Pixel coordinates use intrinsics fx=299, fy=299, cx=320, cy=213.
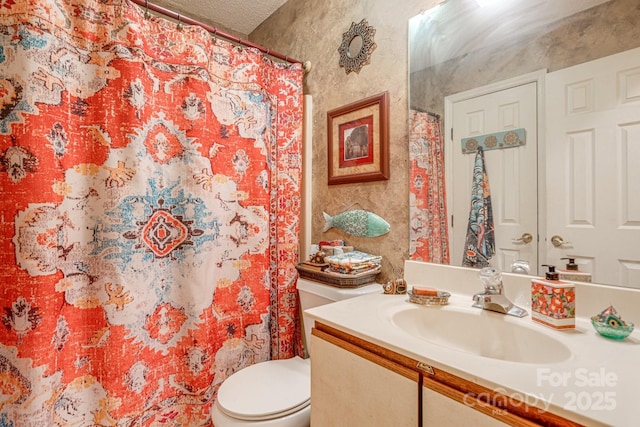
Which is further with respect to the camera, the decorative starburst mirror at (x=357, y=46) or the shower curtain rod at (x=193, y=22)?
the decorative starburst mirror at (x=357, y=46)

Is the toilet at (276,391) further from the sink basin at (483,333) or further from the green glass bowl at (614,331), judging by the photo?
the green glass bowl at (614,331)

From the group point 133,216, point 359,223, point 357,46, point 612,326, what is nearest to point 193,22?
point 357,46

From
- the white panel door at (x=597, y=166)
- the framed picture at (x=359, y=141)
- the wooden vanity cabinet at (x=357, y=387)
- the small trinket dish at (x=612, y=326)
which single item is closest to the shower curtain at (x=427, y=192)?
the framed picture at (x=359, y=141)

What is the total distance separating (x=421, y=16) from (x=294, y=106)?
72cm

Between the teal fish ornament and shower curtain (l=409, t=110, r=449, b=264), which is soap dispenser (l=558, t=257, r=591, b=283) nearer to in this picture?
shower curtain (l=409, t=110, r=449, b=264)

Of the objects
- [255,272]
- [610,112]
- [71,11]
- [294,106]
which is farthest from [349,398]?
[71,11]

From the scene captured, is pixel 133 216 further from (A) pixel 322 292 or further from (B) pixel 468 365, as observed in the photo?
(B) pixel 468 365

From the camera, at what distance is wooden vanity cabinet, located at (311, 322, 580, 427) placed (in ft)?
1.77

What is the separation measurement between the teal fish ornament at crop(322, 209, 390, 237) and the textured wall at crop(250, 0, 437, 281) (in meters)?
0.03

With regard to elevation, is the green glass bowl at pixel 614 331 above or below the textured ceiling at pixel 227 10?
below

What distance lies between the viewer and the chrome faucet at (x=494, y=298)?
0.88 meters

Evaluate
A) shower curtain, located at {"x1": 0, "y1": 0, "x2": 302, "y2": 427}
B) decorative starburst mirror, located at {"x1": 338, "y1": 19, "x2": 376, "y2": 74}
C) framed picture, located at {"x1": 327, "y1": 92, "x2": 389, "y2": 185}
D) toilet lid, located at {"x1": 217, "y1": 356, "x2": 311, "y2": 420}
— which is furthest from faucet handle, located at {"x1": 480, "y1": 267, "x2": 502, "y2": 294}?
decorative starburst mirror, located at {"x1": 338, "y1": 19, "x2": 376, "y2": 74}

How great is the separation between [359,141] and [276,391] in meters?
1.14

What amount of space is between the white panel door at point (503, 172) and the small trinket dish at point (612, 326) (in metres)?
0.23
